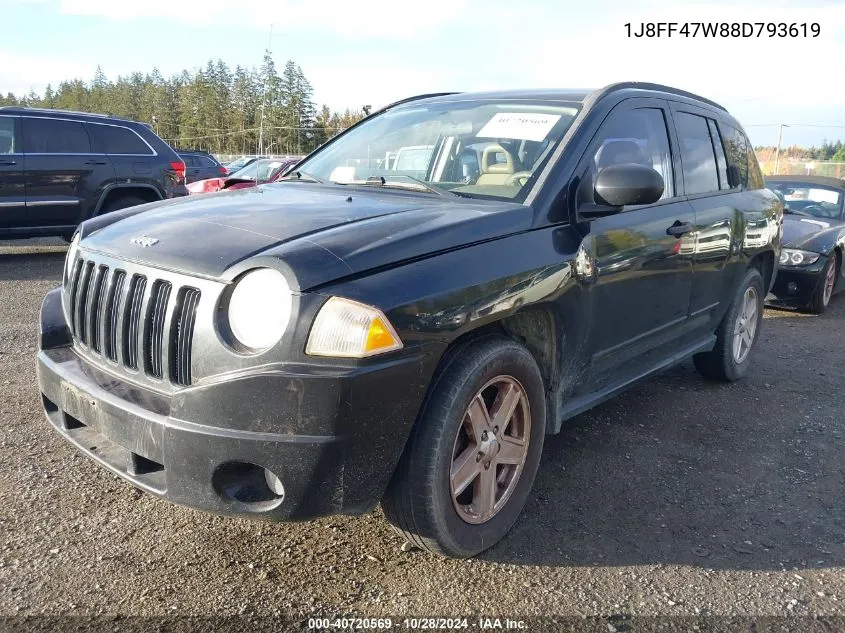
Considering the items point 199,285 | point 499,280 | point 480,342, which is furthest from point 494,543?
point 199,285

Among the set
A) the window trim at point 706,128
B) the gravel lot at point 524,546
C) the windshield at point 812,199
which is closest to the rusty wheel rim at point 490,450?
the gravel lot at point 524,546

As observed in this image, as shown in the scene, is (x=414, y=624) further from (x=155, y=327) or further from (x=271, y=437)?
(x=155, y=327)

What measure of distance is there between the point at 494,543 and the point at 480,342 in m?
0.82

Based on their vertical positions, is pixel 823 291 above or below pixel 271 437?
below

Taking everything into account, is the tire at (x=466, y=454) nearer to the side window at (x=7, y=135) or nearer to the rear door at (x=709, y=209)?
the rear door at (x=709, y=209)

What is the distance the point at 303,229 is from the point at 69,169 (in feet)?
26.2

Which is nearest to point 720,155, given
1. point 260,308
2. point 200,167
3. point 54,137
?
point 260,308

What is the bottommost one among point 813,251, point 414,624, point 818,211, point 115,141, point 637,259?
point 414,624

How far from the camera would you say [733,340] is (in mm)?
4945

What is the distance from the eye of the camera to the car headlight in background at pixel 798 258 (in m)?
7.66

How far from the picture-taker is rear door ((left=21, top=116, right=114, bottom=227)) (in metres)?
8.96

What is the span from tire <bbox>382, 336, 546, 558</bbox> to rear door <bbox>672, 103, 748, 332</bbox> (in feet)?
5.67

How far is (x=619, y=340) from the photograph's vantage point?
135 inches

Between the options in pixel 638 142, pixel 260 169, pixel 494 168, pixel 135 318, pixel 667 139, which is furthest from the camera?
pixel 260 169
